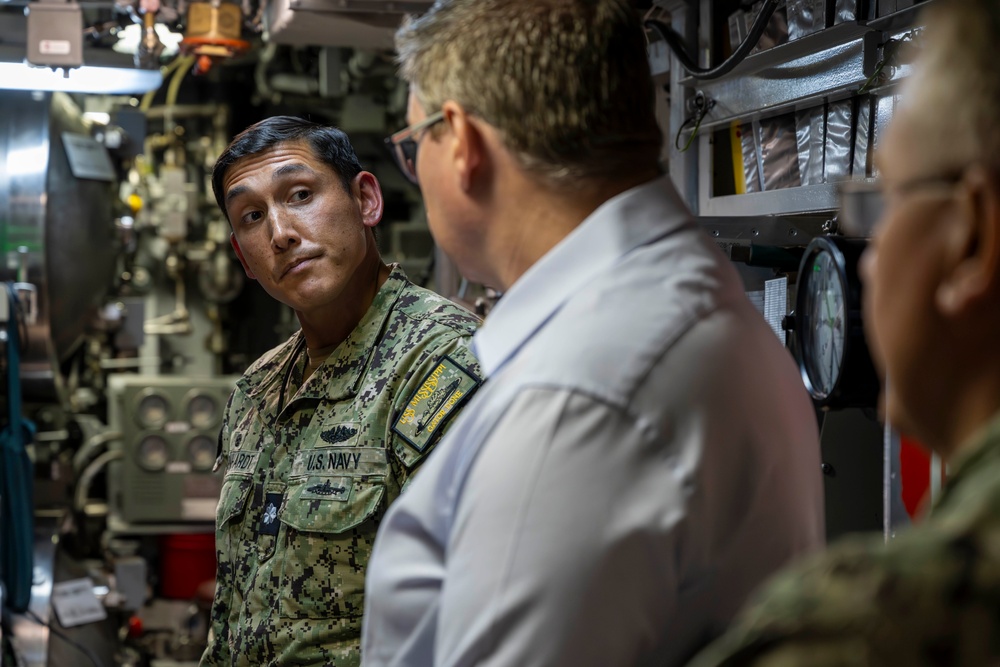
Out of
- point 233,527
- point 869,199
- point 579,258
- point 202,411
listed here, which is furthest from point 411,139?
point 202,411

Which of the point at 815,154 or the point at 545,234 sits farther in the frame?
the point at 815,154

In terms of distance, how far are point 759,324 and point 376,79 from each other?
4.05m

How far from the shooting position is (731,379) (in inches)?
41.7

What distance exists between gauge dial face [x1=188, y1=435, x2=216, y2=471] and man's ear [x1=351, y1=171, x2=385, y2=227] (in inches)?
112

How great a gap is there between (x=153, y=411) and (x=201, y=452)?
0.89 feet

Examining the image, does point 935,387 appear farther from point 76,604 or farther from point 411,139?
point 76,604

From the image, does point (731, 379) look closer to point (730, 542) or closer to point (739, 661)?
point (730, 542)

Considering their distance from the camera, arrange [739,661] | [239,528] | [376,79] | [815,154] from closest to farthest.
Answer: [739,661], [239,528], [815,154], [376,79]

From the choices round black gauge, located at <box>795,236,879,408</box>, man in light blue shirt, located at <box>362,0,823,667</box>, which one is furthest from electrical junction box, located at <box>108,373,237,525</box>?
man in light blue shirt, located at <box>362,0,823,667</box>

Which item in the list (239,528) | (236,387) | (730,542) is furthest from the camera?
(236,387)

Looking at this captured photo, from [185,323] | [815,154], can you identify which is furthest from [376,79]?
[815,154]

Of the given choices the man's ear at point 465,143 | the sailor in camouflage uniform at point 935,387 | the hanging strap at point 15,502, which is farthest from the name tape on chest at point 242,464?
the hanging strap at point 15,502

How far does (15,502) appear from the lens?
3.52 metres

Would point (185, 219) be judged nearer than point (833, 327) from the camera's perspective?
No
